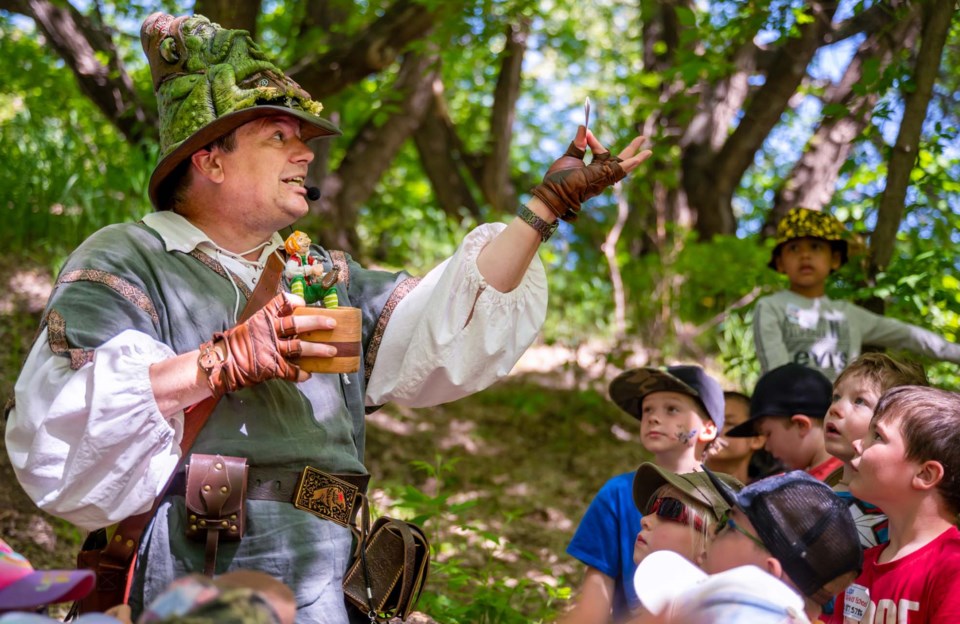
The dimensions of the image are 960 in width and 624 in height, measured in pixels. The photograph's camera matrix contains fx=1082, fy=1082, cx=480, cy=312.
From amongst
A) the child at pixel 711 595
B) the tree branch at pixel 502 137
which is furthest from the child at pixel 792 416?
the tree branch at pixel 502 137

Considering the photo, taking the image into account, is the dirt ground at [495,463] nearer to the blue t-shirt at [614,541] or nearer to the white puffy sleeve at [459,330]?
the blue t-shirt at [614,541]

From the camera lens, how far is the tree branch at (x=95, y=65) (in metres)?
6.52

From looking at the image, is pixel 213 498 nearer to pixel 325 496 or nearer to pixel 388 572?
pixel 325 496

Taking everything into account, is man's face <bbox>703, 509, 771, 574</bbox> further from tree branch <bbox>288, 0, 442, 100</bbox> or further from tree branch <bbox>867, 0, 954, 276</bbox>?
tree branch <bbox>288, 0, 442, 100</bbox>

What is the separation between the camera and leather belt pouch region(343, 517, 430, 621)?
2643 mm

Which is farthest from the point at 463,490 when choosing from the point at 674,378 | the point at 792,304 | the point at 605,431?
the point at 674,378

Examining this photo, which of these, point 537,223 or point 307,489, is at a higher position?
point 537,223

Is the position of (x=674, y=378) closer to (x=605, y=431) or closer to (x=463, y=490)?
(x=463, y=490)

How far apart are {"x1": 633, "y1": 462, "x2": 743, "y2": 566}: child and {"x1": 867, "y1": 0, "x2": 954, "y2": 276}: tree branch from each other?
89.0 inches

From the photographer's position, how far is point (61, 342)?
7.55 feet

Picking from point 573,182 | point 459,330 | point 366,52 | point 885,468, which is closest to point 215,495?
point 459,330

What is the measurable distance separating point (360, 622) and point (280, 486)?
446mm

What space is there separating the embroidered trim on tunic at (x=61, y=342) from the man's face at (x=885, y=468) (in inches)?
71.2

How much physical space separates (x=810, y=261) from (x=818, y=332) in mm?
311
